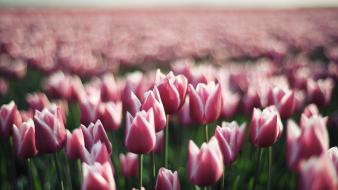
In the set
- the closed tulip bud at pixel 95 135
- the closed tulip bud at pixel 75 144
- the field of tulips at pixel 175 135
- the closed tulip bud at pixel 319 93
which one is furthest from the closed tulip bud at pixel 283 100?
the closed tulip bud at pixel 75 144

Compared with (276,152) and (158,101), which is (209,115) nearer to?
(158,101)

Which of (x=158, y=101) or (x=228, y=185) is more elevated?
(x=158, y=101)

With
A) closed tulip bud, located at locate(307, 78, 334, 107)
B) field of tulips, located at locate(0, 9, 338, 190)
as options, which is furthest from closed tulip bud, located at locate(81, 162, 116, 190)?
closed tulip bud, located at locate(307, 78, 334, 107)

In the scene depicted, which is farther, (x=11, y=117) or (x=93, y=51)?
(x=93, y=51)

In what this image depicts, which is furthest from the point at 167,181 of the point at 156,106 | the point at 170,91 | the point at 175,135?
the point at 175,135

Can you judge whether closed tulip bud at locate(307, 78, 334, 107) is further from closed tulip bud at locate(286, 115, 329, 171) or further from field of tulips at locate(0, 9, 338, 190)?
closed tulip bud at locate(286, 115, 329, 171)

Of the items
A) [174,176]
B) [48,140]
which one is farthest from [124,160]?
[174,176]
